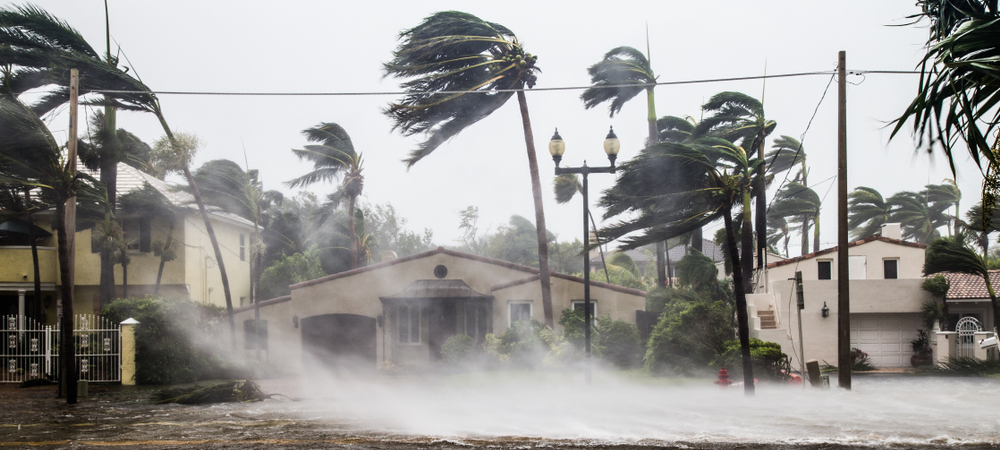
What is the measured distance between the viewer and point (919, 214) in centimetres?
4169

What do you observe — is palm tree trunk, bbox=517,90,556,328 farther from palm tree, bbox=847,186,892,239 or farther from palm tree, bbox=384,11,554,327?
palm tree, bbox=847,186,892,239

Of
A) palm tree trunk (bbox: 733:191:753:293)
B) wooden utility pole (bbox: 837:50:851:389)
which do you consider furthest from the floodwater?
palm tree trunk (bbox: 733:191:753:293)

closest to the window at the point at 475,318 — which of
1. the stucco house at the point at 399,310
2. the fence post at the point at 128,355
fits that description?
the stucco house at the point at 399,310

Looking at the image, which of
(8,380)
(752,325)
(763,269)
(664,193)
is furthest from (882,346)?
(8,380)

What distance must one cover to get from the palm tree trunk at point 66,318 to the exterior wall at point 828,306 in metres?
16.7

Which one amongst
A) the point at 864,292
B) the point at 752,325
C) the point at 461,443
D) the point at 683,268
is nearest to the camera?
the point at 461,443

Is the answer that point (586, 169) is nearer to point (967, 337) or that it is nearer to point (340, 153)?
point (967, 337)

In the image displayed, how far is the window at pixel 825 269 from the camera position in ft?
81.1

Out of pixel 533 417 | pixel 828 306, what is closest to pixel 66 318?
pixel 533 417

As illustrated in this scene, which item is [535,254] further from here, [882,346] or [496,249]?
[882,346]

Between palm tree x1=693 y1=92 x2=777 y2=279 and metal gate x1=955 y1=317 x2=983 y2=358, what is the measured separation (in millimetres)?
6148

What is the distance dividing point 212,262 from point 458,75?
13481mm

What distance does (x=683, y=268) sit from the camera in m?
24.2

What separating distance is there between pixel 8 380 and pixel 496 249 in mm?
46567
